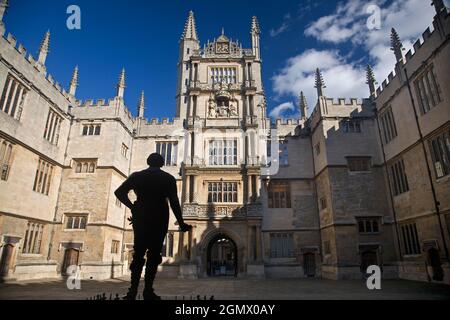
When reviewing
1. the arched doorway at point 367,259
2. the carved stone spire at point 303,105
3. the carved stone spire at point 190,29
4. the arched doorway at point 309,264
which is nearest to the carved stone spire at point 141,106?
the carved stone spire at point 190,29

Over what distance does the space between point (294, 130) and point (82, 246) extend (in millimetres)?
19632

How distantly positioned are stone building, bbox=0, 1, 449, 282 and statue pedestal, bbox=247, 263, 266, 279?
0.25 feet

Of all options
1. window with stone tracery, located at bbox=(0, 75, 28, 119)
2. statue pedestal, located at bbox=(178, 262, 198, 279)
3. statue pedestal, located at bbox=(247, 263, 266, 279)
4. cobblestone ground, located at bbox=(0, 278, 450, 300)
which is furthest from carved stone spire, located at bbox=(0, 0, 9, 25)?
statue pedestal, located at bbox=(247, 263, 266, 279)

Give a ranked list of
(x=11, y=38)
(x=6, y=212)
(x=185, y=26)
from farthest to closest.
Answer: (x=185, y=26)
(x=11, y=38)
(x=6, y=212)

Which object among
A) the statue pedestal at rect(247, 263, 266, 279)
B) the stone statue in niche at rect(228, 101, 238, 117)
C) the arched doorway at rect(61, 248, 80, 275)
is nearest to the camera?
the arched doorway at rect(61, 248, 80, 275)

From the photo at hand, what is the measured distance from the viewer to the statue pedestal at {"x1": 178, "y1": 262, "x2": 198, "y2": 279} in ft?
67.5

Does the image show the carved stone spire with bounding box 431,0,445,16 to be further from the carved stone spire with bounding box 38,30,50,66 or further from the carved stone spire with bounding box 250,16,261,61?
the carved stone spire with bounding box 38,30,50,66

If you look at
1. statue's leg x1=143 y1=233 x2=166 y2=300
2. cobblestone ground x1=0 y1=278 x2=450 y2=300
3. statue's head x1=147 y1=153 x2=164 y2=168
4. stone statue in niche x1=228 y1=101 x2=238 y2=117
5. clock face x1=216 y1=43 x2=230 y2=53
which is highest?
clock face x1=216 y1=43 x2=230 y2=53

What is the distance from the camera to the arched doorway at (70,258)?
19.2 m

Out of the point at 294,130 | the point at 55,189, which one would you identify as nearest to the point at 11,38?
the point at 55,189

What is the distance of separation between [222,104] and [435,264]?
19.9 m

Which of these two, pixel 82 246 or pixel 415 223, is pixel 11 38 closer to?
pixel 82 246

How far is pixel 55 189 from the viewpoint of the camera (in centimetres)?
2023

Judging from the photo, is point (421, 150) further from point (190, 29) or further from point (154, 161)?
point (190, 29)
